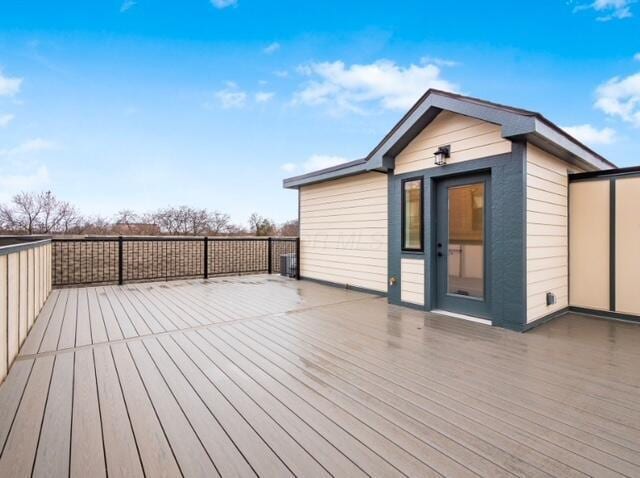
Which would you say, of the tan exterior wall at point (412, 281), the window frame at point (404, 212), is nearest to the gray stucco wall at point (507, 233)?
the window frame at point (404, 212)

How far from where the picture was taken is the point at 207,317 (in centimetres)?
398

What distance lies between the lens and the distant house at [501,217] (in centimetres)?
350

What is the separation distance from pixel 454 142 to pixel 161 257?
715 cm

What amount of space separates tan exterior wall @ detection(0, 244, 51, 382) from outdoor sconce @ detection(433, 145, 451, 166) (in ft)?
14.9

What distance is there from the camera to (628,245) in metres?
3.83

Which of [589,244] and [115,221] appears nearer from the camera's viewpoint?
[589,244]

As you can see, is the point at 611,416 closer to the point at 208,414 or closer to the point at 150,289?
the point at 208,414

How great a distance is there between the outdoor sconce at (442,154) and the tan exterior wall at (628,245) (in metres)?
2.20

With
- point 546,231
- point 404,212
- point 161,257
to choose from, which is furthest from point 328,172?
point 161,257

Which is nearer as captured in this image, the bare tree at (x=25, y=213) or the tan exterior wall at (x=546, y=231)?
the tan exterior wall at (x=546, y=231)

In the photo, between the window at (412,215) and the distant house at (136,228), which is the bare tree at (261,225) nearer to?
the distant house at (136,228)

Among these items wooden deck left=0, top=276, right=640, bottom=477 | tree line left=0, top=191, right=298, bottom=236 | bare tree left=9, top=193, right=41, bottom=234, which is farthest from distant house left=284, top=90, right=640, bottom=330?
bare tree left=9, top=193, right=41, bottom=234

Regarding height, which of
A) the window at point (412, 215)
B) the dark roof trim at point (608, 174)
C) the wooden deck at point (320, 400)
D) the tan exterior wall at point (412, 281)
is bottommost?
the wooden deck at point (320, 400)

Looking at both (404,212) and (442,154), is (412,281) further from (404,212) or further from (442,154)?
(442,154)
